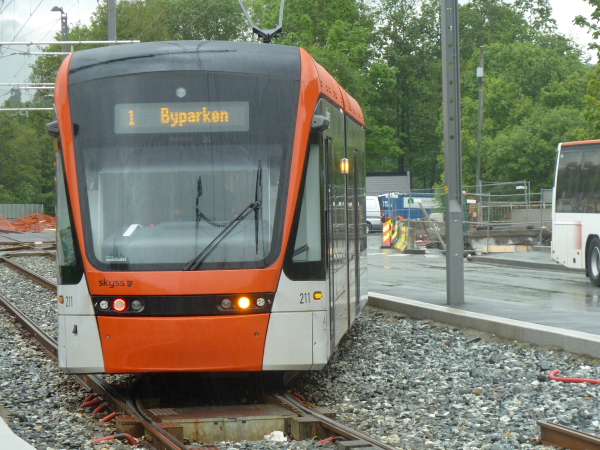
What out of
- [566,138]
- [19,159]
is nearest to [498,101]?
[566,138]

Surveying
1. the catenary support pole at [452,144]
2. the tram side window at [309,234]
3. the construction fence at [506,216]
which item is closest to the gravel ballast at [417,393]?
the tram side window at [309,234]

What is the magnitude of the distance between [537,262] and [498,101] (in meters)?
34.9

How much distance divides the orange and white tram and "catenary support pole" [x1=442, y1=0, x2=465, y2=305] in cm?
571

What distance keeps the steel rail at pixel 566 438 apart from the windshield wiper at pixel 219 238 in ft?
8.92

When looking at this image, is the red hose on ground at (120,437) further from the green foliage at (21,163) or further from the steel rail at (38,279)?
the green foliage at (21,163)

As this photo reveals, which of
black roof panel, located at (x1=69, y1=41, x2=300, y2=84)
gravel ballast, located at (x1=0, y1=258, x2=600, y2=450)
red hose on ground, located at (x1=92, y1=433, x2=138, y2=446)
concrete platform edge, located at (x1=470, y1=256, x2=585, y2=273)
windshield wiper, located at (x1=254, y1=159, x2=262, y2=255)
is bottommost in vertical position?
concrete platform edge, located at (x1=470, y1=256, x2=585, y2=273)

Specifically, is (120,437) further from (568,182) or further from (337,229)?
(568,182)

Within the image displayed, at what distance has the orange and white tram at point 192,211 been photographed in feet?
24.2

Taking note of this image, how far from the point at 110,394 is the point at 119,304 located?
47.7 inches

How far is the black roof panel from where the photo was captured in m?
7.84

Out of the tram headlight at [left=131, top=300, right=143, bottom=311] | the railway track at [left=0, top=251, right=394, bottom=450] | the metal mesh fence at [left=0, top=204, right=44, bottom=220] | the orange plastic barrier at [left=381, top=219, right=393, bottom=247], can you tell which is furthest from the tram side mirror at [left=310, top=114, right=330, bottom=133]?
the metal mesh fence at [left=0, top=204, right=44, bottom=220]

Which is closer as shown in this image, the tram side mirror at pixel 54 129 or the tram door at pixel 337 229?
the tram side mirror at pixel 54 129

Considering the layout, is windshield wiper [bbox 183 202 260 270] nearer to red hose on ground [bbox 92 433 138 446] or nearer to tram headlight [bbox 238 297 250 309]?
tram headlight [bbox 238 297 250 309]

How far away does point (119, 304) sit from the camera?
744 cm
